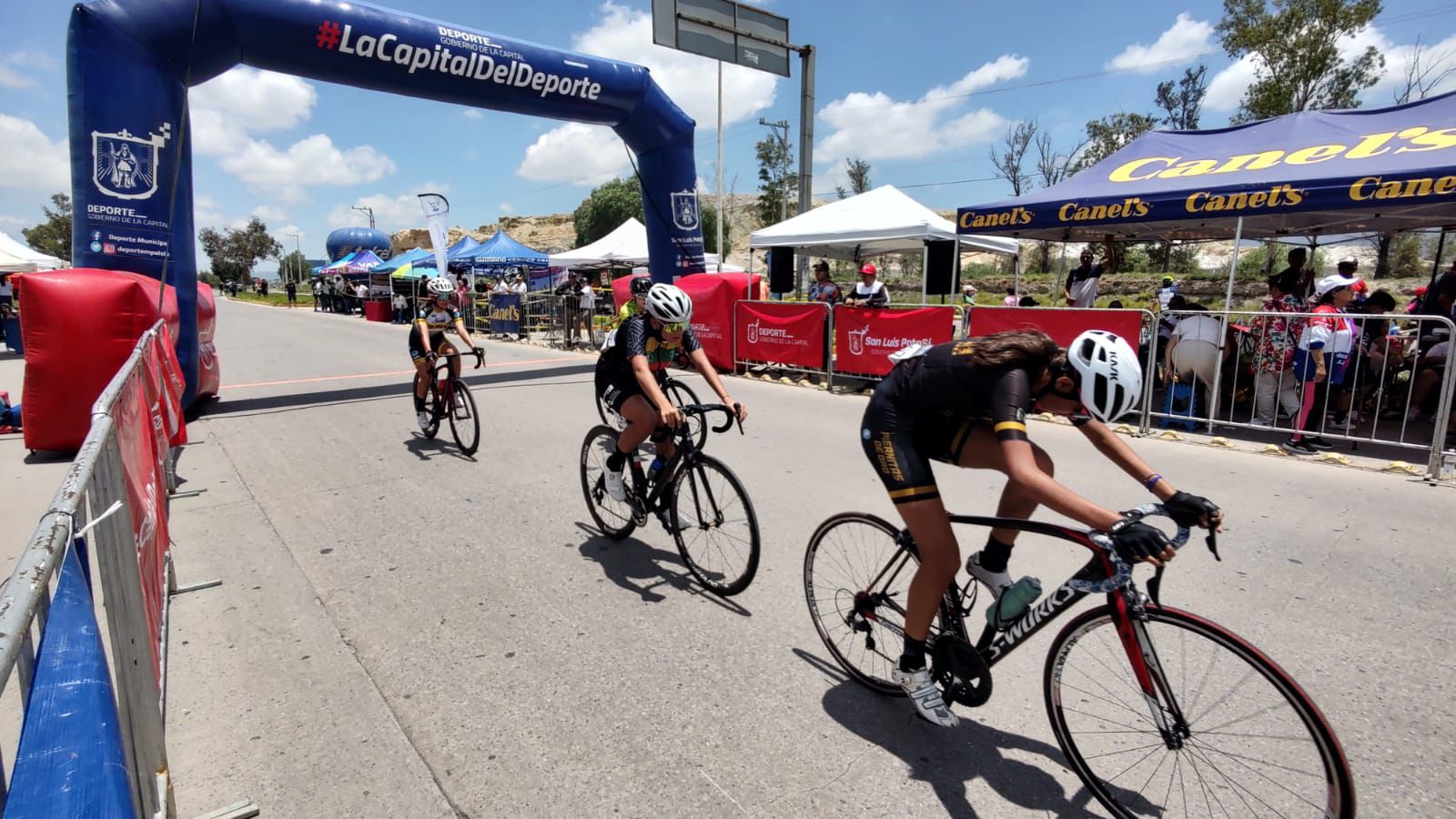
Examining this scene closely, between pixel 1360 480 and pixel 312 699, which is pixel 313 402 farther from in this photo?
pixel 1360 480

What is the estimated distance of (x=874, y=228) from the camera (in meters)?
13.7

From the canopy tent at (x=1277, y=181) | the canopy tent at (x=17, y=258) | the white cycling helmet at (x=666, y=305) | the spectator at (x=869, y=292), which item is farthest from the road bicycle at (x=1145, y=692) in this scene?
the canopy tent at (x=17, y=258)

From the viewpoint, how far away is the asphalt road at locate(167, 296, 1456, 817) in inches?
105

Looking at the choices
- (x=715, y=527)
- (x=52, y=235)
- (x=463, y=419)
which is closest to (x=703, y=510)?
(x=715, y=527)

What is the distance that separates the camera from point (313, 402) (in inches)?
409

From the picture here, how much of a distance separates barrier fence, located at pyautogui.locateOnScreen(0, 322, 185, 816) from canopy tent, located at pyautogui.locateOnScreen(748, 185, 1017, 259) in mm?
11618

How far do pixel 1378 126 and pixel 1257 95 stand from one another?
2741cm

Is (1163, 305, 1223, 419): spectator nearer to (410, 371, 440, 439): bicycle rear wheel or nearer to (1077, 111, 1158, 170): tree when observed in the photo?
(410, 371, 440, 439): bicycle rear wheel

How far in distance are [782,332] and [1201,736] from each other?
10071 mm

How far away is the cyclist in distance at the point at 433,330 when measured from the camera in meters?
7.70

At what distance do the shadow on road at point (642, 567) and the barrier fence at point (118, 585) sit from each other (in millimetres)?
2242

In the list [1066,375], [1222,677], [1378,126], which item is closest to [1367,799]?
[1222,677]

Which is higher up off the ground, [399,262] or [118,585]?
[399,262]

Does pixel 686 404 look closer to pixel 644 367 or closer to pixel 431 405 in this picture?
pixel 644 367
